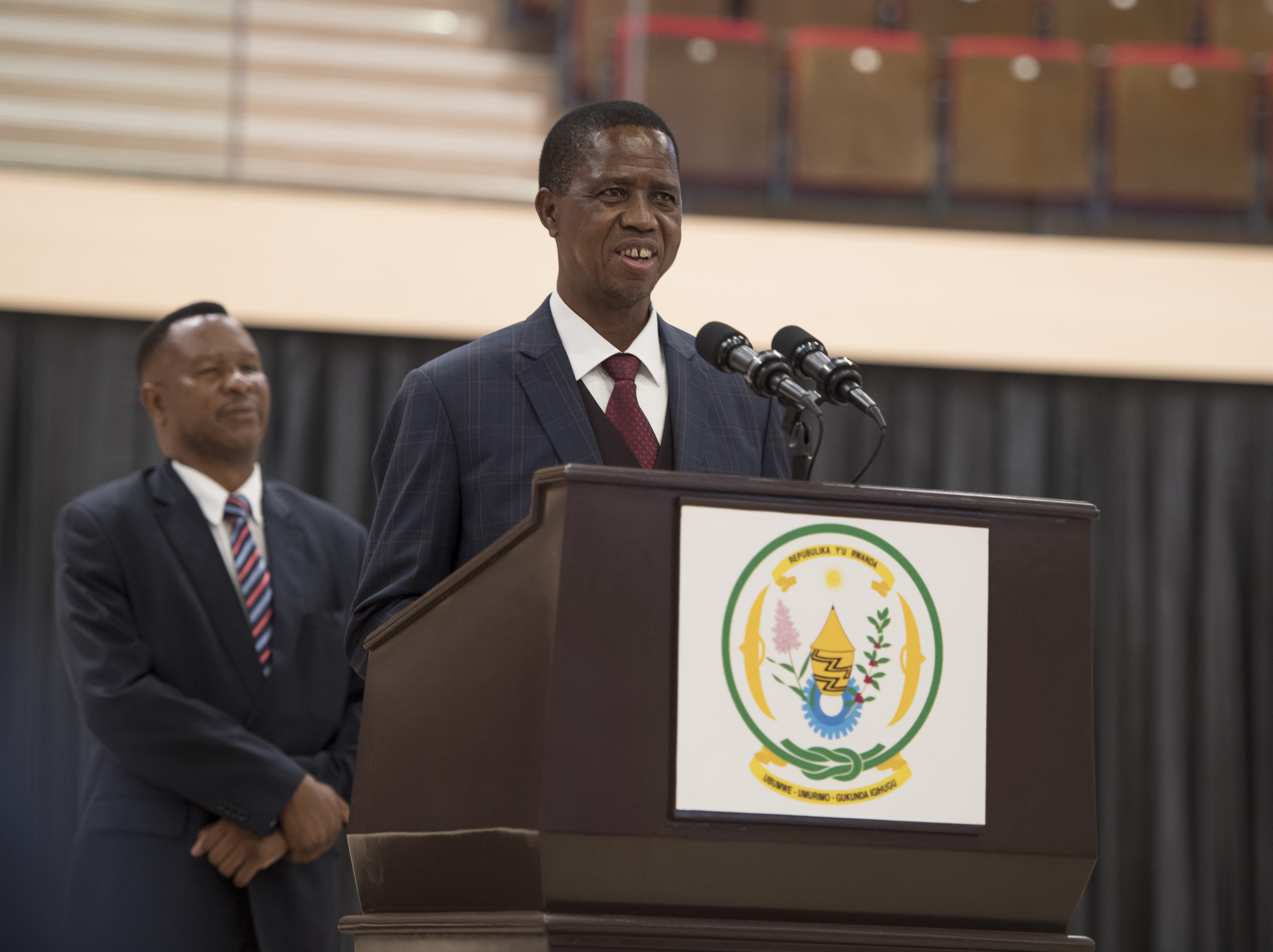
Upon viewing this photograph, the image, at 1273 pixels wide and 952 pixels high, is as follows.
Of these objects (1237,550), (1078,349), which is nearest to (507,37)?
(1078,349)

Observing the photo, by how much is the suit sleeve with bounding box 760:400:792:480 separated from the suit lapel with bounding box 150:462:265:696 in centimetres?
124

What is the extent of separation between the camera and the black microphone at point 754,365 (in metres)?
1.41

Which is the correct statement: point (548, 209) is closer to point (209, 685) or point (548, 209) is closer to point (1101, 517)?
point (209, 685)

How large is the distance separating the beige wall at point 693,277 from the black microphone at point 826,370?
3.04m

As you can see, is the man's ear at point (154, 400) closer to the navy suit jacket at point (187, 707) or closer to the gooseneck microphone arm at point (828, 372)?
the navy suit jacket at point (187, 707)

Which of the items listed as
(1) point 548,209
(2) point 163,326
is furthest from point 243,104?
(1) point 548,209

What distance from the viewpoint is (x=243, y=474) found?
2900mm

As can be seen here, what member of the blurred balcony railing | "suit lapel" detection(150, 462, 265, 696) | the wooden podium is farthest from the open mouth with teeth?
the blurred balcony railing

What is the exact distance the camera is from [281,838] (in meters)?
2.58

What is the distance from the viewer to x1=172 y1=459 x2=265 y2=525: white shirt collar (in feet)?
9.25

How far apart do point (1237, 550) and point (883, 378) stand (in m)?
1.25

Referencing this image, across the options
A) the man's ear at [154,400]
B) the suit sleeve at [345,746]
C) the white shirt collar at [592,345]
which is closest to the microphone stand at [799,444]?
the white shirt collar at [592,345]

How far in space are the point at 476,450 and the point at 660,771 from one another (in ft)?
1.85

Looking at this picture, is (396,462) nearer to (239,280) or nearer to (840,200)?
(239,280)
